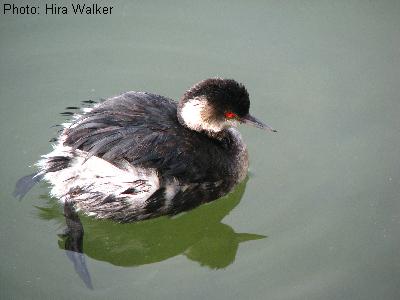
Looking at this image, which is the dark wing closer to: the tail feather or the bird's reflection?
the bird's reflection

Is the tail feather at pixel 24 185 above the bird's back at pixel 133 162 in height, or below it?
below

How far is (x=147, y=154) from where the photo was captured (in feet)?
13.0

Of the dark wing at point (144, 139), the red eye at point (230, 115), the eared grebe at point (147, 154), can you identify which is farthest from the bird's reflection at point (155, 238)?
the red eye at point (230, 115)

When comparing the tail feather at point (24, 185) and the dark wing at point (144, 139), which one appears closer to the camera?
the dark wing at point (144, 139)

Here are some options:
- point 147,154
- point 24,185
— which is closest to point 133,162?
point 147,154

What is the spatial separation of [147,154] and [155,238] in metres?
0.79

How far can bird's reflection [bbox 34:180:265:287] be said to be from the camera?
429cm

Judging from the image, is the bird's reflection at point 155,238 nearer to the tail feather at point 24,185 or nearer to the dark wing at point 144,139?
the tail feather at point 24,185

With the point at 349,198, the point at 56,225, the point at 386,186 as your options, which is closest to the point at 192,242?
the point at 56,225

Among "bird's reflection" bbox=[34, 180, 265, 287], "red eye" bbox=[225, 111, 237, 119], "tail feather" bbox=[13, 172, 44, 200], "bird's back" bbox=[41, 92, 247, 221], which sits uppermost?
"red eye" bbox=[225, 111, 237, 119]

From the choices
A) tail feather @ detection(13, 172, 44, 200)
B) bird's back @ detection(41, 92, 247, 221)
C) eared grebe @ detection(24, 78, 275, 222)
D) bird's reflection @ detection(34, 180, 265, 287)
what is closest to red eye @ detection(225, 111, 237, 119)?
eared grebe @ detection(24, 78, 275, 222)

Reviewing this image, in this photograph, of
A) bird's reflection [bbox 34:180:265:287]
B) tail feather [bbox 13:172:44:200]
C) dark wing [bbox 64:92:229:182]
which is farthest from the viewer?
tail feather [bbox 13:172:44:200]

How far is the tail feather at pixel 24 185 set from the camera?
4.52m

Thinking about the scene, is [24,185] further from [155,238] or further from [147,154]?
[147,154]
